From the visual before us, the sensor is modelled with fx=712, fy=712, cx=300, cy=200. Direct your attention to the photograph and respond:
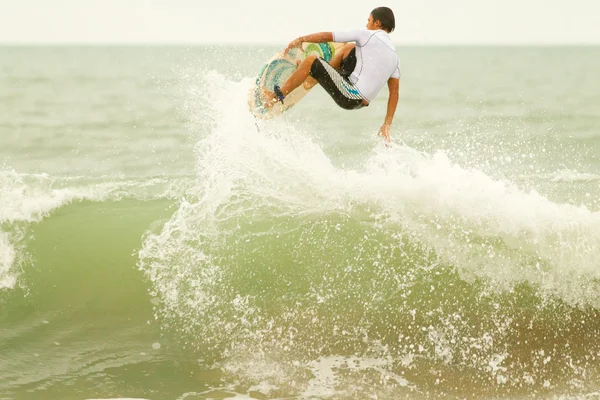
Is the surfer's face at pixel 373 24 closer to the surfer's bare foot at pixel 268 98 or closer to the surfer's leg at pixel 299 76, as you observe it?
the surfer's leg at pixel 299 76


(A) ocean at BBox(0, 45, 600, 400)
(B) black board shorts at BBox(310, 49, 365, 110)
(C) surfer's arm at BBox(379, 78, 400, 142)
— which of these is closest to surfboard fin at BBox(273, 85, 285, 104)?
(B) black board shorts at BBox(310, 49, 365, 110)

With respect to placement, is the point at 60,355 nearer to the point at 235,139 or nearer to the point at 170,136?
the point at 235,139

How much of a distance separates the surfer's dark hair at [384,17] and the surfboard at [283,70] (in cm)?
56

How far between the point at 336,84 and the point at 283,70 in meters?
0.85

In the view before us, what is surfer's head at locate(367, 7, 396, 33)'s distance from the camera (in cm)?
653

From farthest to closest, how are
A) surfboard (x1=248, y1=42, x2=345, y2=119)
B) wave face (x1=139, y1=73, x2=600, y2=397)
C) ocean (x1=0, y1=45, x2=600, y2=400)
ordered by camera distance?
surfboard (x1=248, y1=42, x2=345, y2=119) → wave face (x1=139, y1=73, x2=600, y2=397) → ocean (x1=0, y1=45, x2=600, y2=400)

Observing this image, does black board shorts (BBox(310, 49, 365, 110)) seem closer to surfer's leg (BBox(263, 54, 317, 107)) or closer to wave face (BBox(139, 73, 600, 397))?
surfer's leg (BBox(263, 54, 317, 107))

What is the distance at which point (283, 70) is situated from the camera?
7121 millimetres

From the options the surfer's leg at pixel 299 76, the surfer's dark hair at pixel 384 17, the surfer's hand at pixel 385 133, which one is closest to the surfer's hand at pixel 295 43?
the surfer's leg at pixel 299 76

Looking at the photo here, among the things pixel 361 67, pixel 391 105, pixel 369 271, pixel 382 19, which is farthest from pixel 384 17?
pixel 369 271

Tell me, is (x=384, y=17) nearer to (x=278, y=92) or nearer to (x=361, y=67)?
(x=361, y=67)

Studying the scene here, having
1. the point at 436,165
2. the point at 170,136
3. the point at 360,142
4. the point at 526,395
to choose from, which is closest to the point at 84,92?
the point at 170,136

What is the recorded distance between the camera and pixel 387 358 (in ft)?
18.4

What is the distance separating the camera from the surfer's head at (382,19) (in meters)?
6.53
